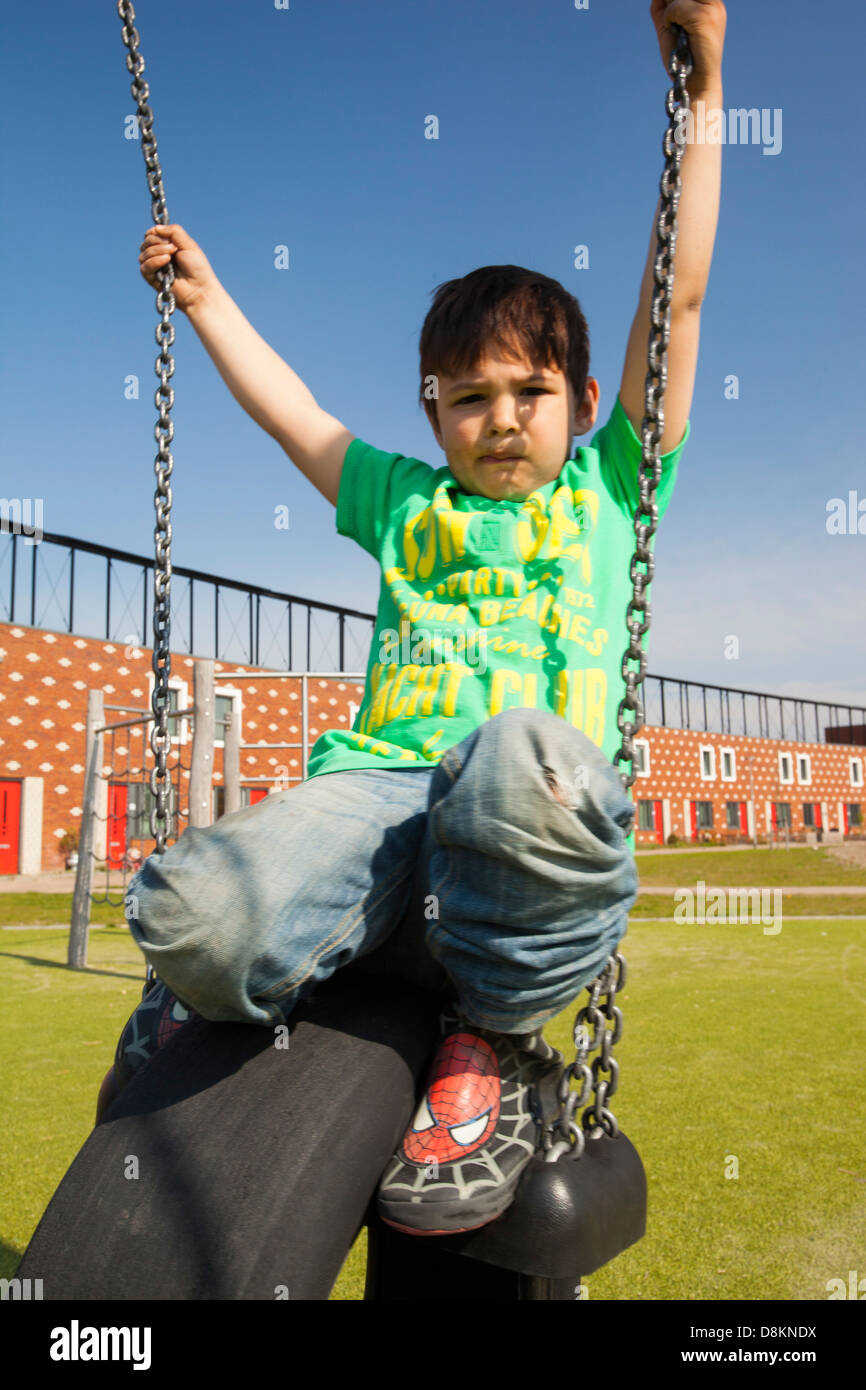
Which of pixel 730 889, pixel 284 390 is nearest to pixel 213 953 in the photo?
pixel 284 390

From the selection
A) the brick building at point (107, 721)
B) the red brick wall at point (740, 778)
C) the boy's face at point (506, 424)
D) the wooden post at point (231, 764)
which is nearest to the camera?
the boy's face at point (506, 424)

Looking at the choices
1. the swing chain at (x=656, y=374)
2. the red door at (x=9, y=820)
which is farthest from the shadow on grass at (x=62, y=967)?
the red door at (x=9, y=820)

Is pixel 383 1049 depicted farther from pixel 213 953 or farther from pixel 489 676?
pixel 489 676

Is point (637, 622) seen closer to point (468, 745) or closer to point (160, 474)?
point (468, 745)

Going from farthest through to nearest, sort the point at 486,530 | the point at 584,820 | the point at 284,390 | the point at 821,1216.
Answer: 1. the point at 821,1216
2. the point at 284,390
3. the point at 486,530
4. the point at 584,820

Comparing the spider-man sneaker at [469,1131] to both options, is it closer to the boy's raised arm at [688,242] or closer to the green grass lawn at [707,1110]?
the boy's raised arm at [688,242]

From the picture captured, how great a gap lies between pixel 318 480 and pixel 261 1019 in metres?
1.11

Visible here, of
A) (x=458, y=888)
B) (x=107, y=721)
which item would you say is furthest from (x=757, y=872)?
(x=458, y=888)

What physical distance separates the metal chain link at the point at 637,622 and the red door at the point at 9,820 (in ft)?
67.6

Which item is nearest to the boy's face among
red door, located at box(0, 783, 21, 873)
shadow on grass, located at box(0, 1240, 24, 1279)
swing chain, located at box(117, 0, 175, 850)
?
swing chain, located at box(117, 0, 175, 850)

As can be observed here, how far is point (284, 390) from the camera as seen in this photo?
1857 millimetres

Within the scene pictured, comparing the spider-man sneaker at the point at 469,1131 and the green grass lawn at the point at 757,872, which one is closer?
the spider-man sneaker at the point at 469,1131

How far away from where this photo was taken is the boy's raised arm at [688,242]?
4.70ft

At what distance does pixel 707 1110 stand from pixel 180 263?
126 inches
